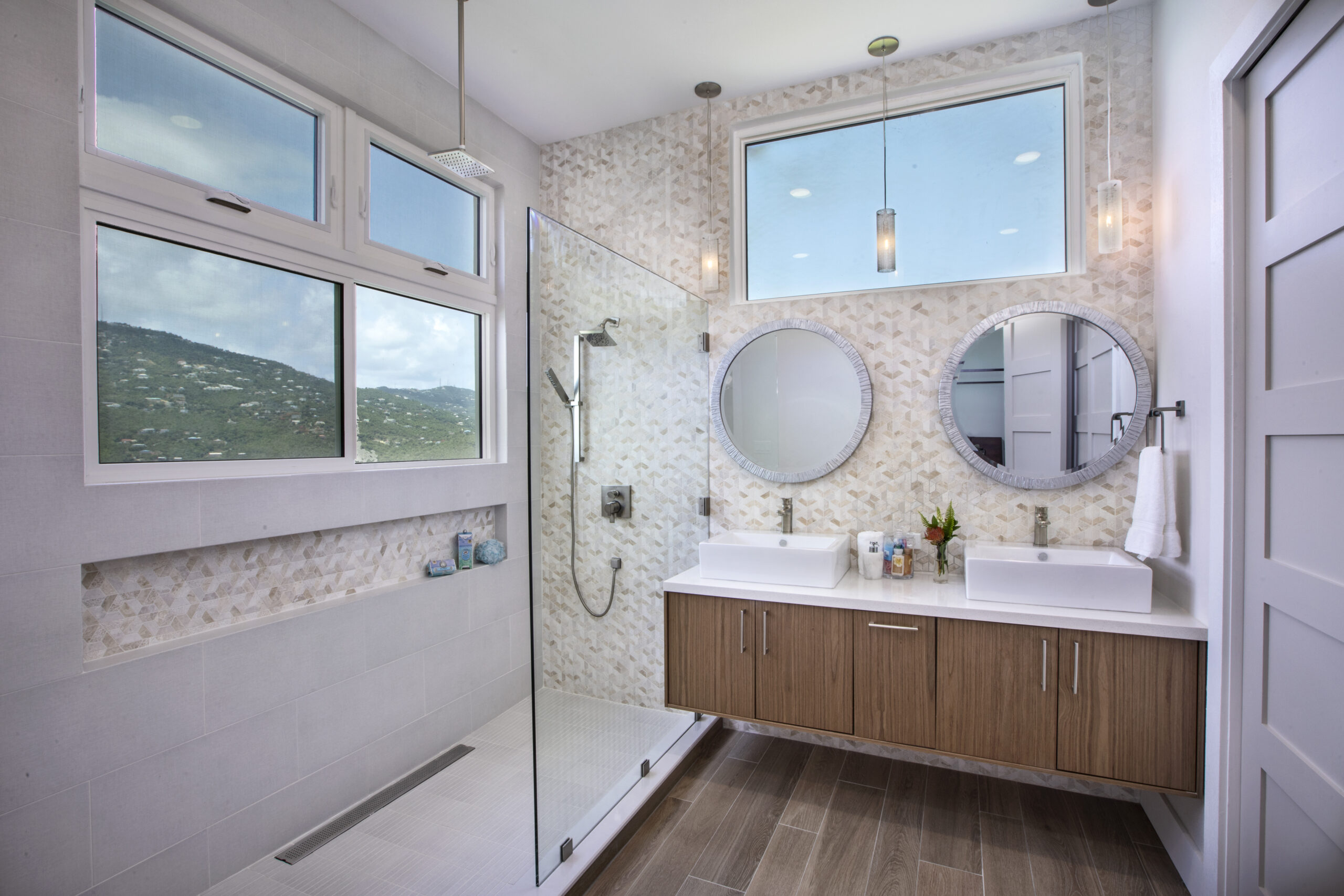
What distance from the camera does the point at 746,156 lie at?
2926mm

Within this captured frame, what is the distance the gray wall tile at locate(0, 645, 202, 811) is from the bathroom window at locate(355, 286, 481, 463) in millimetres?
929

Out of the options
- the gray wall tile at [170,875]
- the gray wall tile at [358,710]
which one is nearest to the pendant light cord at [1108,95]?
the gray wall tile at [358,710]

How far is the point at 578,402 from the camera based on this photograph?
199 centimetres

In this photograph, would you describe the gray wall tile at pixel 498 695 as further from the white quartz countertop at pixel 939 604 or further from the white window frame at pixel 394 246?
the white window frame at pixel 394 246

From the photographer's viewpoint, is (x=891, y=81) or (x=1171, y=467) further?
(x=891, y=81)

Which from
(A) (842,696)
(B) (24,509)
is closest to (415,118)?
(B) (24,509)

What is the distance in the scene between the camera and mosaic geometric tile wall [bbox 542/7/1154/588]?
7.55ft

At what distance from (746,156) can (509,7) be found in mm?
1163

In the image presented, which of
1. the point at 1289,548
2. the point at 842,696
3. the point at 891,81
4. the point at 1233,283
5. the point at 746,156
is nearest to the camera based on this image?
the point at 1289,548

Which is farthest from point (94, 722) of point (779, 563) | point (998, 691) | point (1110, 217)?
point (1110, 217)

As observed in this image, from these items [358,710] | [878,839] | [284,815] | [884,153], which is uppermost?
[884,153]

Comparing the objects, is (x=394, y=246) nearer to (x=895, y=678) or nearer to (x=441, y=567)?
(x=441, y=567)

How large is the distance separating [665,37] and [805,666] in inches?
94.4

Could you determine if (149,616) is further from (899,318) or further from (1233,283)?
(1233,283)
